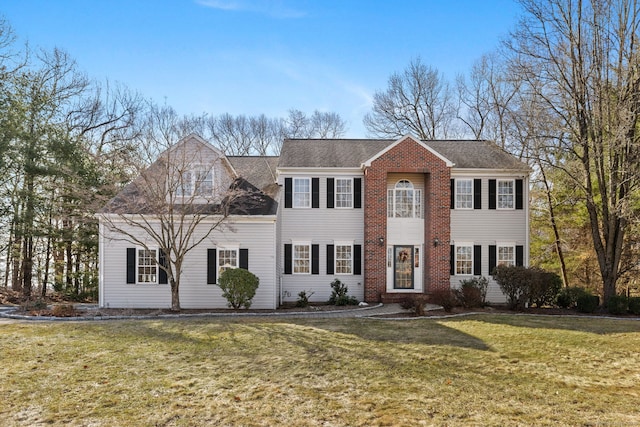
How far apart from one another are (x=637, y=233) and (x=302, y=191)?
14.7m

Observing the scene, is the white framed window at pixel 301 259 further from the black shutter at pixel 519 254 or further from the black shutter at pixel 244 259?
the black shutter at pixel 519 254

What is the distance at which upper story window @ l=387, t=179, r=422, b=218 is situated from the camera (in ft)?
59.8

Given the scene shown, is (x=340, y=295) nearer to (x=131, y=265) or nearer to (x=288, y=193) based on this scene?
(x=288, y=193)

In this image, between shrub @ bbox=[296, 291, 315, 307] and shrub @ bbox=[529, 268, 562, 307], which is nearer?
shrub @ bbox=[529, 268, 562, 307]

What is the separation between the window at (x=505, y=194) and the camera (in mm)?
18297

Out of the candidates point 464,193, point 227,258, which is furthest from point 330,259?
point 464,193

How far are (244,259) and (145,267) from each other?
361cm

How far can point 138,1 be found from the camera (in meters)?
11.4

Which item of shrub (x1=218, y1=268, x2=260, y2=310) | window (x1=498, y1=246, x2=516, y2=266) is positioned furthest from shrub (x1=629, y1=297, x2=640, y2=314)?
shrub (x1=218, y1=268, x2=260, y2=310)

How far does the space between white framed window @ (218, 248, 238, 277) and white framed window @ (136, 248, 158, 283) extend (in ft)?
7.51

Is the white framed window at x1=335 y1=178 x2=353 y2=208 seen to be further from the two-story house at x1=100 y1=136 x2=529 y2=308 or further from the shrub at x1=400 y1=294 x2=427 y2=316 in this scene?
the shrub at x1=400 y1=294 x2=427 y2=316

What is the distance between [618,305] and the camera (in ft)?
47.3

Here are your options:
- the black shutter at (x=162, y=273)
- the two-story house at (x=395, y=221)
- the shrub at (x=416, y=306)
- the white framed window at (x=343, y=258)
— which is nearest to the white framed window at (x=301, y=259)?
the two-story house at (x=395, y=221)

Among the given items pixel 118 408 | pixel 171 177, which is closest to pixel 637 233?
pixel 171 177
